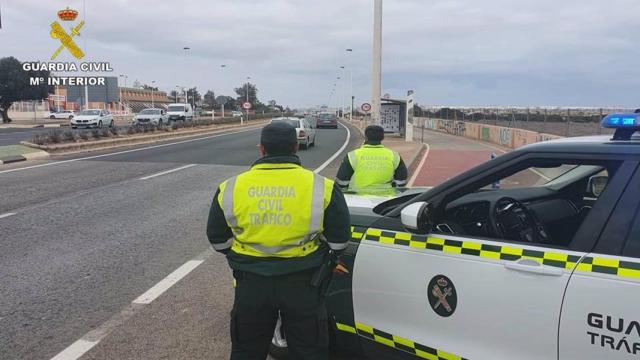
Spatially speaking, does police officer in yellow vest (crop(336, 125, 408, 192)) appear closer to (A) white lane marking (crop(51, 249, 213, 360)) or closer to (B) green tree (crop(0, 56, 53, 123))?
(A) white lane marking (crop(51, 249, 213, 360))

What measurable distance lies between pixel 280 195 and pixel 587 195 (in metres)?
2.49

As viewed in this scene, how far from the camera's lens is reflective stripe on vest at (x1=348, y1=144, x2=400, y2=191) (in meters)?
5.50

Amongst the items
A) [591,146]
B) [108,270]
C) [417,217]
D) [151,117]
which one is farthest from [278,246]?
[151,117]

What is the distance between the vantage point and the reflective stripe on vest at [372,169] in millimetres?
5496

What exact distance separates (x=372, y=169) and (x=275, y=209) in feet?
9.71

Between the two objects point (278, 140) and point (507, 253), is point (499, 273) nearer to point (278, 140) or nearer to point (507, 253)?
point (507, 253)

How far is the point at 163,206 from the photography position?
980cm

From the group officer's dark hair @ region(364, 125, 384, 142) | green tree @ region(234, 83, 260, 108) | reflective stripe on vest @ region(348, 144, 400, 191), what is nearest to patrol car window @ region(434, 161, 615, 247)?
reflective stripe on vest @ region(348, 144, 400, 191)

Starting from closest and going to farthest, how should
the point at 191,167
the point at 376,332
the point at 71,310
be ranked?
the point at 376,332 < the point at 71,310 < the point at 191,167

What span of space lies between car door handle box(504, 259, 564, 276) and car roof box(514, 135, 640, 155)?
1.92 ft

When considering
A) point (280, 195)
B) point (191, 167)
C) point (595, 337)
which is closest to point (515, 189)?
point (595, 337)

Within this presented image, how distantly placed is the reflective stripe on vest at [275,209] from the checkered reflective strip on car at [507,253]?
545 mm

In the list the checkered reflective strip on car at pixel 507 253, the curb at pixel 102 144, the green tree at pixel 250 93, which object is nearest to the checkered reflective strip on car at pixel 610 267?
the checkered reflective strip on car at pixel 507 253

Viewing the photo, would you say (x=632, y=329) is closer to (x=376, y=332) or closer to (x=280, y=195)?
(x=376, y=332)
